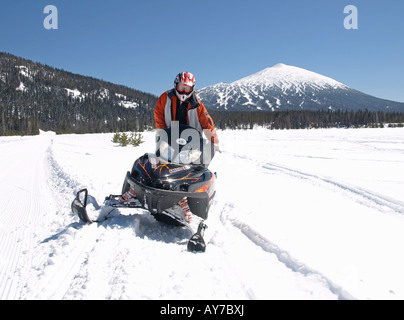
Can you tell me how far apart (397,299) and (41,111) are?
503 feet

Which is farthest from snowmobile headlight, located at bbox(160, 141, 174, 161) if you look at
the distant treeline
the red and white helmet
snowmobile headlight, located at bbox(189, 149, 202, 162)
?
the distant treeline

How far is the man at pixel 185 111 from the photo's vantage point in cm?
437

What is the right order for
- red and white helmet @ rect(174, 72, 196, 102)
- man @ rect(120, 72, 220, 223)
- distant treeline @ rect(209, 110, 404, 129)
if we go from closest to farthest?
red and white helmet @ rect(174, 72, 196, 102)
man @ rect(120, 72, 220, 223)
distant treeline @ rect(209, 110, 404, 129)

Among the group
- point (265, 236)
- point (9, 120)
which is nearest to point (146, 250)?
point (265, 236)

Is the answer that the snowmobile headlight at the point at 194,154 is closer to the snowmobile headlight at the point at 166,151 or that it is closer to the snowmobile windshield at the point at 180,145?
the snowmobile windshield at the point at 180,145

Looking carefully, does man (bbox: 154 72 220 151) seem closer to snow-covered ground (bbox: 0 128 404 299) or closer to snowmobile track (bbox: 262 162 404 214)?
snow-covered ground (bbox: 0 128 404 299)

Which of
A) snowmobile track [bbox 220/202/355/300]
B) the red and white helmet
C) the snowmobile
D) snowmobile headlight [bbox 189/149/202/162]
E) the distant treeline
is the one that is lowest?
snowmobile track [bbox 220/202/355/300]

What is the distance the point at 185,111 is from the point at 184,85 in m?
0.46

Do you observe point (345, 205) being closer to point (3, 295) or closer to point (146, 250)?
point (146, 250)

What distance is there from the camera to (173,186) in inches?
130

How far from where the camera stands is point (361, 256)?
2.77m

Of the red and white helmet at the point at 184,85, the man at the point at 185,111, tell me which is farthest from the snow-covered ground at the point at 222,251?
the red and white helmet at the point at 184,85

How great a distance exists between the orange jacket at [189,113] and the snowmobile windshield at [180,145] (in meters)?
0.34

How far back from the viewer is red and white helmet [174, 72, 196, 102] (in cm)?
418
